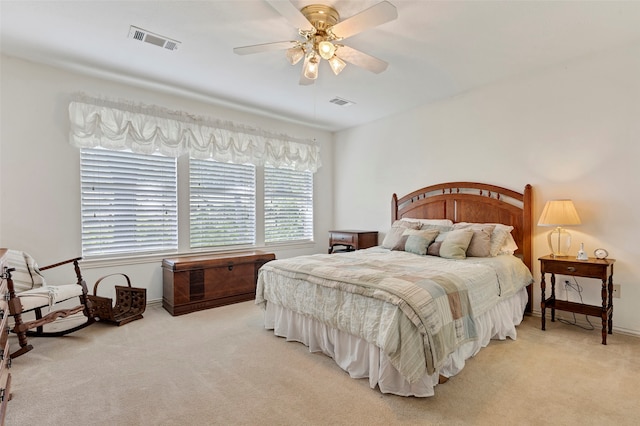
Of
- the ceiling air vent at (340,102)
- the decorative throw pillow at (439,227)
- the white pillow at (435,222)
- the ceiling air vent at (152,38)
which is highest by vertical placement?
the ceiling air vent at (152,38)

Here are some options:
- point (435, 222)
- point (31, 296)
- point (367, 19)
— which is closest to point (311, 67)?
point (367, 19)

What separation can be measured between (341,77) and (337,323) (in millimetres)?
2691

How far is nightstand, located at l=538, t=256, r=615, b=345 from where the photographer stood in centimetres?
281

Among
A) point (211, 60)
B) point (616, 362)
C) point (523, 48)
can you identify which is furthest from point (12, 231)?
point (616, 362)

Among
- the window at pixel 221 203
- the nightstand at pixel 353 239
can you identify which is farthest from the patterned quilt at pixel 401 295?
the window at pixel 221 203

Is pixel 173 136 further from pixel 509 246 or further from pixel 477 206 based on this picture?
pixel 509 246

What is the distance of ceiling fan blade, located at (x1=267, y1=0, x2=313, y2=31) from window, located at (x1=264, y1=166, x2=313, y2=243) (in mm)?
3073

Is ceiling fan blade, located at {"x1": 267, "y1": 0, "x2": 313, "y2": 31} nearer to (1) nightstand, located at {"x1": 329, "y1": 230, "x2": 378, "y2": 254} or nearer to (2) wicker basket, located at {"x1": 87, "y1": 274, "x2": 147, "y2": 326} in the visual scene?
(2) wicker basket, located at {"x1": 87, "y1": 274, "x2": 147, "y2": 326}

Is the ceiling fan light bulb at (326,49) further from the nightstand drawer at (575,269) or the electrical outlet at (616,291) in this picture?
the electrical outlet at (616,291)

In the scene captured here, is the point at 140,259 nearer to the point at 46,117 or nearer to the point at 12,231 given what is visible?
the point at 12,231

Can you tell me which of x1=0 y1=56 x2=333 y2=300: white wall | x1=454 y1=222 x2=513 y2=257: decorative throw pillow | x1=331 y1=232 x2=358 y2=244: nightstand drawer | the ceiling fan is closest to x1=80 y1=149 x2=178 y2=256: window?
x1=0 y1=56 x2=333 y2=300: white wall

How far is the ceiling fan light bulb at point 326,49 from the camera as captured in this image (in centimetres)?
240

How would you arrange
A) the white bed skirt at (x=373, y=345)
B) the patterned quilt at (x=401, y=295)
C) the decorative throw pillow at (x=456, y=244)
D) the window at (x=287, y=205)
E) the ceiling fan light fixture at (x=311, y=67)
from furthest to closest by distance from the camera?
the window at (x=287, y=205) → the decorative throw pillow at (x=456, y=244) → the ceiling fan light fixture at (x=311, y=67) → the white bed skirt at (x=373, y=345) → the patterned quilt at (x=401, y=295)

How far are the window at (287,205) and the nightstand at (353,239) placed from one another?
25.9 inches
